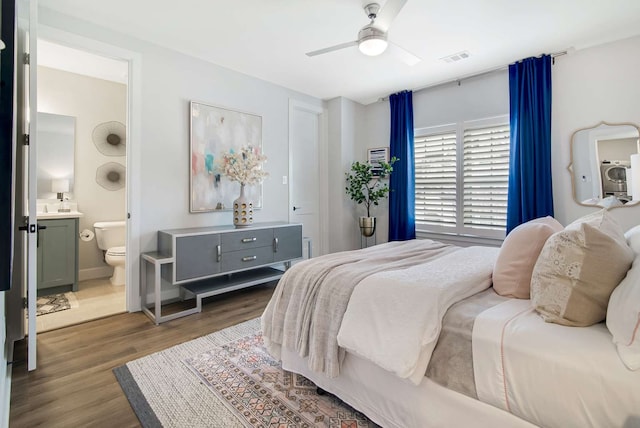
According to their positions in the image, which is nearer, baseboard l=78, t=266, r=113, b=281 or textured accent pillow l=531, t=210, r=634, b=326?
textured accent pillow l=531, t=210, r=634, b=326

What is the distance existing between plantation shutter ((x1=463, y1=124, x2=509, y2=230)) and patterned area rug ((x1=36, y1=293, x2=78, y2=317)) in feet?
15.1

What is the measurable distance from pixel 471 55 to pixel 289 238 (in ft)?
9.31

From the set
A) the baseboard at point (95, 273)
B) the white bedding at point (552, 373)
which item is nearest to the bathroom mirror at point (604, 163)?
the white bedding at point (552, 373)

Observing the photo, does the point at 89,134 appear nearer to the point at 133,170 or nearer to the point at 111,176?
the point at 111,176

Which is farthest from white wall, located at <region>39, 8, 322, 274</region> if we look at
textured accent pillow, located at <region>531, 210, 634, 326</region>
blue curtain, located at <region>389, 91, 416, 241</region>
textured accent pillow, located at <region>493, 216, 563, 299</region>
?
textured accent pillow, located at <region>531, 210, 634, 326</region>

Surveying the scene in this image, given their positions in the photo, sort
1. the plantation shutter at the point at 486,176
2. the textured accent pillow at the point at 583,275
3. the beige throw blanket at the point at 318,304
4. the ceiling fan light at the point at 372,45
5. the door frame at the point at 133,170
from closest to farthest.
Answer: the textured accent pillow at the point at 583,275
the beige throw blanket at the point at 318,304
the ceiling fan light at the point at 372,45
the door frame at the point at 133,170
the plantation shutter at the point at 486,176

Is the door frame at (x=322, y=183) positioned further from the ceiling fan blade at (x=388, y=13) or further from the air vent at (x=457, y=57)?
the ceiling fan blade at (x=388, y=13)

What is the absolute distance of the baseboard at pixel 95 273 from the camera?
4.12 m

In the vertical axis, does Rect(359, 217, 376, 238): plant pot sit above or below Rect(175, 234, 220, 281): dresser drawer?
above

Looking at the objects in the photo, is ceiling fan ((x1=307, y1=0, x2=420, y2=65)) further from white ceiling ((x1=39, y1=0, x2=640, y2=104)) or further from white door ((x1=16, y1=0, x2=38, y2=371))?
white door ((x1=16, y1=0, x2=38, y2=371))

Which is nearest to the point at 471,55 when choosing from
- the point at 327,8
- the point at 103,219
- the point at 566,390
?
the point at 327,8

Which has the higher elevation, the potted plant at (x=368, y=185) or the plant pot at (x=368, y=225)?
the potted plant at (x=368, y=185)

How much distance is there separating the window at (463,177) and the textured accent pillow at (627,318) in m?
2.87

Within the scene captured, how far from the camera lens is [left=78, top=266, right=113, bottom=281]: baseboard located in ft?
13.5
